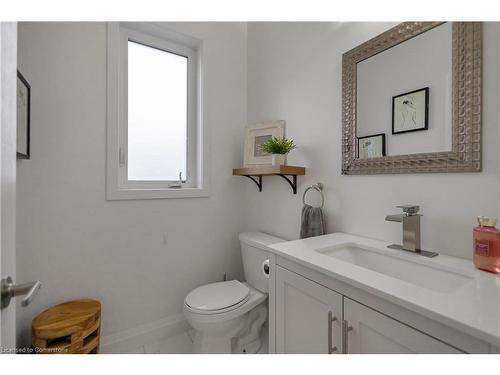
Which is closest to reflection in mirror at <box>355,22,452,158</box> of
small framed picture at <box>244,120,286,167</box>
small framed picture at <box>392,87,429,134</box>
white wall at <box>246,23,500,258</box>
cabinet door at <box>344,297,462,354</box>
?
small framed picture at <box>392,87,429,134</box>

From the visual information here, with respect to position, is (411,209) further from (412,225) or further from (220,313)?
(220,313)

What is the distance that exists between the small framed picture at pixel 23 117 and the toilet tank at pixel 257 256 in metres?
1.27

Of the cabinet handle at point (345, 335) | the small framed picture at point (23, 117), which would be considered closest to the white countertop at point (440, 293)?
the cabinet handle at point (345, 335)

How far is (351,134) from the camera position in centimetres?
123

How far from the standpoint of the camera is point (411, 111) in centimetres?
100

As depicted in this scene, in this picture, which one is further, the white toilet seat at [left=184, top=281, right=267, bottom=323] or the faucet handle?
the white toilet seat at [left=184, top=281, right=267, bottom=323]

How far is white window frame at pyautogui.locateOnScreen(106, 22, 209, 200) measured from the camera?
1448 millimetres

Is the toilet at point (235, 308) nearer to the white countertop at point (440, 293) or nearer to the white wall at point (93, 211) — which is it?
the white wall at point (93, 211)

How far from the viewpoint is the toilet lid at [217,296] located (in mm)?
1299

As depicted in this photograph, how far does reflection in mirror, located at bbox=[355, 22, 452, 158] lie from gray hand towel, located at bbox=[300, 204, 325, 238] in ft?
1.25

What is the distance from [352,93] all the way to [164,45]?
4.44ft

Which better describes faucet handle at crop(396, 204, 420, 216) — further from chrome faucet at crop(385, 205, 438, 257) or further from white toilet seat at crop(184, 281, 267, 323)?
white toilet seat at crop(184, 281, 267, 323)

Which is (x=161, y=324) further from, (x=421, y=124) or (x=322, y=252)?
(x=421, y=124)
